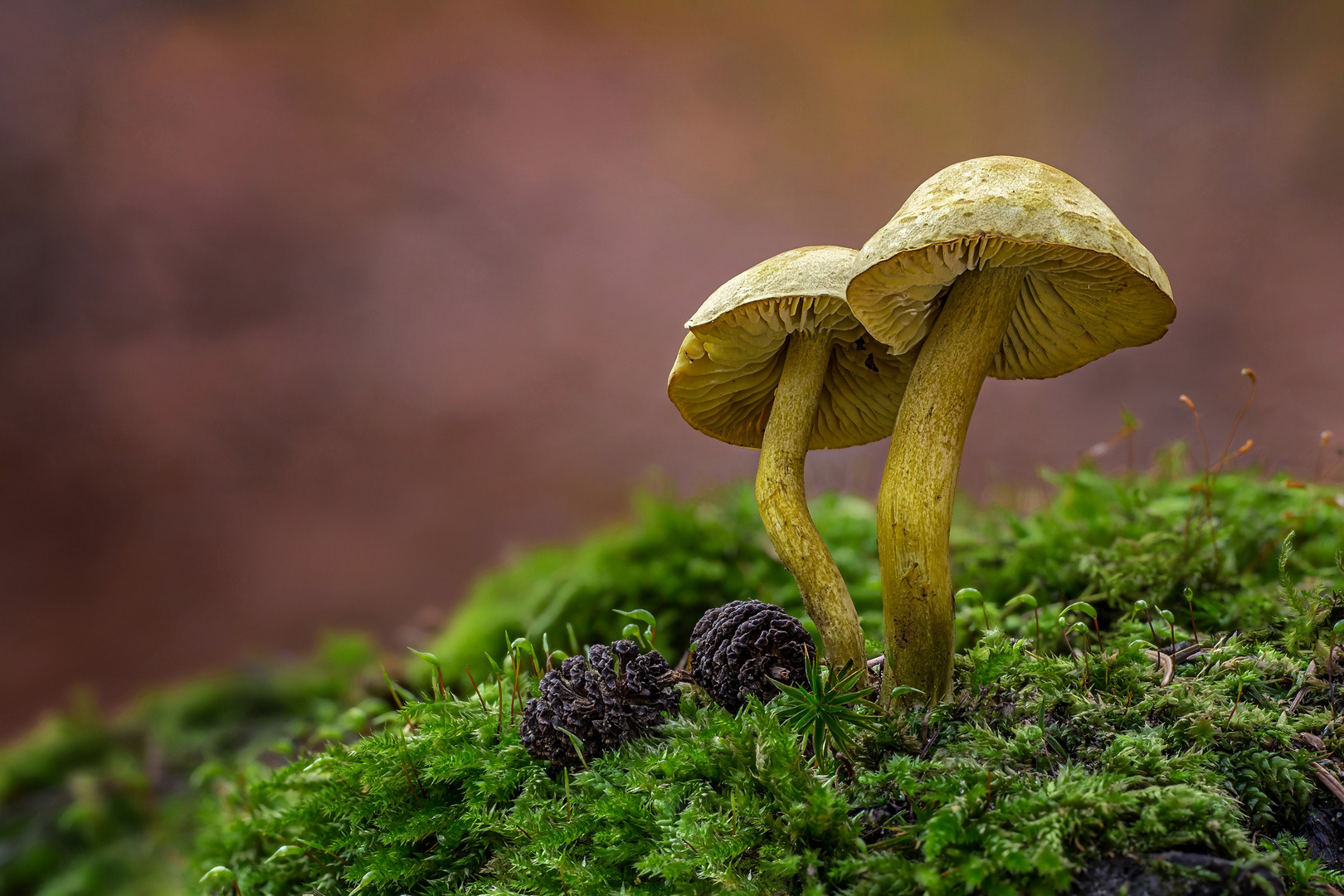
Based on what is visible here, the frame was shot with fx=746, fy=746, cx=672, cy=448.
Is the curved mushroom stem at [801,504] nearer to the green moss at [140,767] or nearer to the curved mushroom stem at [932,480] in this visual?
the curved mushroom stem at [932,480]

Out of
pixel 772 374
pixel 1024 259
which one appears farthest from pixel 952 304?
pixel 772 374

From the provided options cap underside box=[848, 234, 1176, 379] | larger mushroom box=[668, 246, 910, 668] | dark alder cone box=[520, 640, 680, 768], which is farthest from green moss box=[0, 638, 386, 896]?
cap underside box=[848, 234, 1176, 379]

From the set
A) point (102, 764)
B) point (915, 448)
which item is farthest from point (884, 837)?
point (102, 764)

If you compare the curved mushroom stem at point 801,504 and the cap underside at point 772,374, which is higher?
the cap underside at point 772,374

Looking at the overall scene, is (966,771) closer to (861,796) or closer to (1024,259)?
(861,796)

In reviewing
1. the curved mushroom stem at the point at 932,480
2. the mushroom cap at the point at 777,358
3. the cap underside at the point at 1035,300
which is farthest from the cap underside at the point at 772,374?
the curved mushroom stem at the point at 932,480

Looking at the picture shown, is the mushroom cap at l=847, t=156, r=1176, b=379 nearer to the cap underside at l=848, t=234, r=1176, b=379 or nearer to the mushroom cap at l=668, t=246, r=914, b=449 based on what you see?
the cap underside at l=848, t=234, r=1176, b=379
